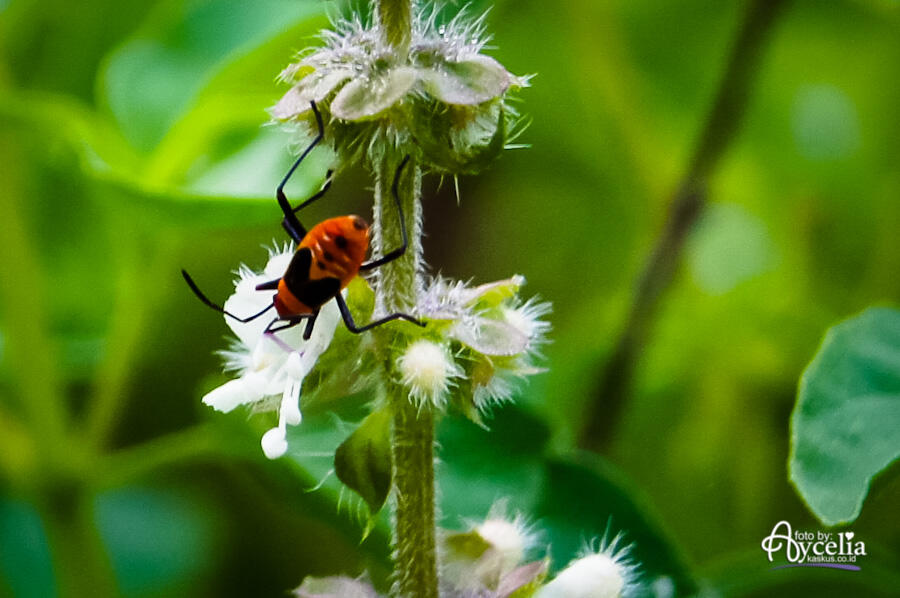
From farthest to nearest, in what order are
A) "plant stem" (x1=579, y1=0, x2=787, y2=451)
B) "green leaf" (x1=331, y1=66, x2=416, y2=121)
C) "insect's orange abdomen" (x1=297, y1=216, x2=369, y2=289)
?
"plant stem" (x1=579, y1=0, x2=787, y2=451) → "insect's orange abdomen" (x1=297, y1=216, x2=369, y2=289) → "green leaf" (x1=331, y1=66, x2=416, y2=121)

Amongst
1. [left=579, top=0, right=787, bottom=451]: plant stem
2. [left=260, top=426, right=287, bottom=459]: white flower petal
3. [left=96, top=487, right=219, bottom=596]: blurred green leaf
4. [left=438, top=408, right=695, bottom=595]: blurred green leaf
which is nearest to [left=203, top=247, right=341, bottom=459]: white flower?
[left=260, top=426, right=287, bottom=459]: white flower petal

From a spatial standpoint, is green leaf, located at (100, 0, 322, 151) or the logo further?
green leaf, located at (100, 0, 322, 151)

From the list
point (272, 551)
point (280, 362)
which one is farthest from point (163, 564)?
point (280, 362)

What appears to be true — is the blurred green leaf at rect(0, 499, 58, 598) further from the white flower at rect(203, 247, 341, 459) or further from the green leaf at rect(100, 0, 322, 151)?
the white flower at rect(203, 247, 341, 459)

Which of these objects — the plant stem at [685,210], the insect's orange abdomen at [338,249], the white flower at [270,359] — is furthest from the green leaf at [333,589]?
the plant stem at [685,210]

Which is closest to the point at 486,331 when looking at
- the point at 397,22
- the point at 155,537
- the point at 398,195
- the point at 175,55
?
the point at 398,195

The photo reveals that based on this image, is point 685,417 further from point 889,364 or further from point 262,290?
point 262,290
